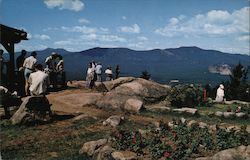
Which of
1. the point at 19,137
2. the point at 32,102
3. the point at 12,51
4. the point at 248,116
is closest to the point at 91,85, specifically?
the point at 12,51

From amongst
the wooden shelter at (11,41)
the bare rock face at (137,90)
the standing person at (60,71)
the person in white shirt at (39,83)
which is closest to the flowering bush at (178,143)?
the person in white shirt at (39,83)

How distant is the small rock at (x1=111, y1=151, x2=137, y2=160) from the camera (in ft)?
35.4

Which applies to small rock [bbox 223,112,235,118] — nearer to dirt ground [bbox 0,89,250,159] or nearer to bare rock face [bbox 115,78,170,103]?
dirt ground [bbox 0,89,250,159]

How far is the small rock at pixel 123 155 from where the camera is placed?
35.4ft

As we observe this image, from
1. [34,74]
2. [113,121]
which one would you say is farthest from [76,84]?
[113,121]

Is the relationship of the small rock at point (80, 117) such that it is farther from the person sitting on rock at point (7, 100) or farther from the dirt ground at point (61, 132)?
the person sitting on rock at point (7, 100)

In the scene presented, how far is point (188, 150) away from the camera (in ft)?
37.1

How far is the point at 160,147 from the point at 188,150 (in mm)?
813

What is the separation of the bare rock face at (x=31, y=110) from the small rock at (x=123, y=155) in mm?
5411

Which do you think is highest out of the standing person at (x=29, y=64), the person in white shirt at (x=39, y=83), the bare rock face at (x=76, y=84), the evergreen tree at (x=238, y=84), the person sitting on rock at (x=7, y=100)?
the standing person at (x=29, y=64)

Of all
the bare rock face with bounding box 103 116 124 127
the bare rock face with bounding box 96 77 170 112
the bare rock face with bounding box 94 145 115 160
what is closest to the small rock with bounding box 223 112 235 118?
the bare rock face with bounding box 96 77 170 112

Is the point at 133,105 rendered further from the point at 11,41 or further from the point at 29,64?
the point at 11,41

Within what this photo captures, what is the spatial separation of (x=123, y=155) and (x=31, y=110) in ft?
19.0

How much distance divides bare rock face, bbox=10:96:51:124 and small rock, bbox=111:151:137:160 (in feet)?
17.8
